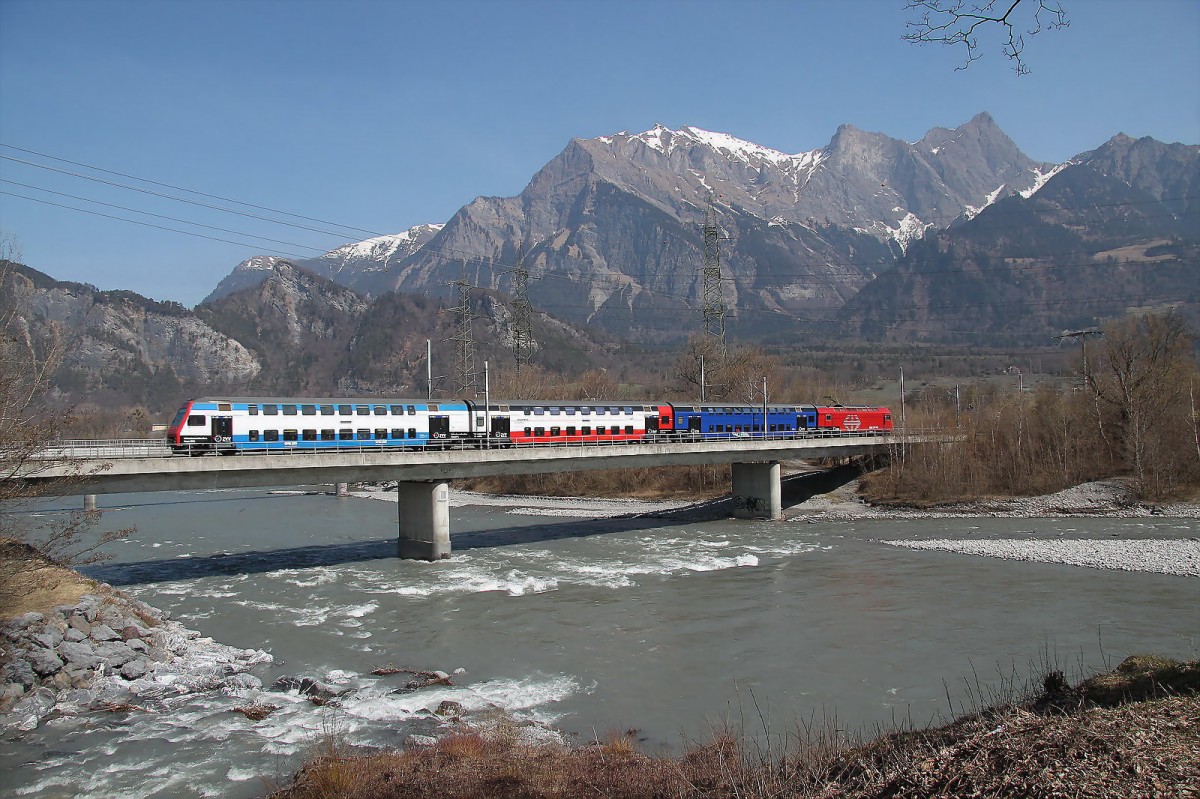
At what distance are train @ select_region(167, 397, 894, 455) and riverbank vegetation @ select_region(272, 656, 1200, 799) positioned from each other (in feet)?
87.8

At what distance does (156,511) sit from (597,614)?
62492 mm

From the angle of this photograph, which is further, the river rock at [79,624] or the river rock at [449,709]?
the river rock at [79,624]

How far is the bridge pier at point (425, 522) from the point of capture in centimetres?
4475

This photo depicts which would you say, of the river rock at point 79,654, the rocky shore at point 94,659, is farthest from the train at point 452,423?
the river rock at point 79,654

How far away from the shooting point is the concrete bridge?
111ft

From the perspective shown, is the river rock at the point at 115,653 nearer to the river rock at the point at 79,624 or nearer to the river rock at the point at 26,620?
the river rock at the point at 79,624

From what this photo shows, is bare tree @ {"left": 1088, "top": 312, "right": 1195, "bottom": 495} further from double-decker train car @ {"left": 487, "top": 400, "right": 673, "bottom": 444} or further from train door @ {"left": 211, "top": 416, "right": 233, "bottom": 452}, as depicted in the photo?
train door @ {"left": 211, "top": 416, "right": 233, "bottom": 452}

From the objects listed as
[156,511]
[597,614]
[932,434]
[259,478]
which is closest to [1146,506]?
[932,434]

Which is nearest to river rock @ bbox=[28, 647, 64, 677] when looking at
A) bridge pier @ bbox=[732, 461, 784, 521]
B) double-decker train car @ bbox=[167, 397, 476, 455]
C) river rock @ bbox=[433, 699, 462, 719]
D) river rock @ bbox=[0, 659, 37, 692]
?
river rock @ bbox=[0, 659, 37, 692]

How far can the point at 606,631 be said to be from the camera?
28891 mm

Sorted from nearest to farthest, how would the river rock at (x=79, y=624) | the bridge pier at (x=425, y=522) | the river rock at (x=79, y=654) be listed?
the river rock at (x=79, y=654) → the river rock at (x=79, y=624) → the bridge pier at (x=425, y=522)

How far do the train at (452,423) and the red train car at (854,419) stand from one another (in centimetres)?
26

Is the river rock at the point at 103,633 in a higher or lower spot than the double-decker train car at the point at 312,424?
lower

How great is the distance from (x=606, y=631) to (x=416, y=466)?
1841 centimetres
